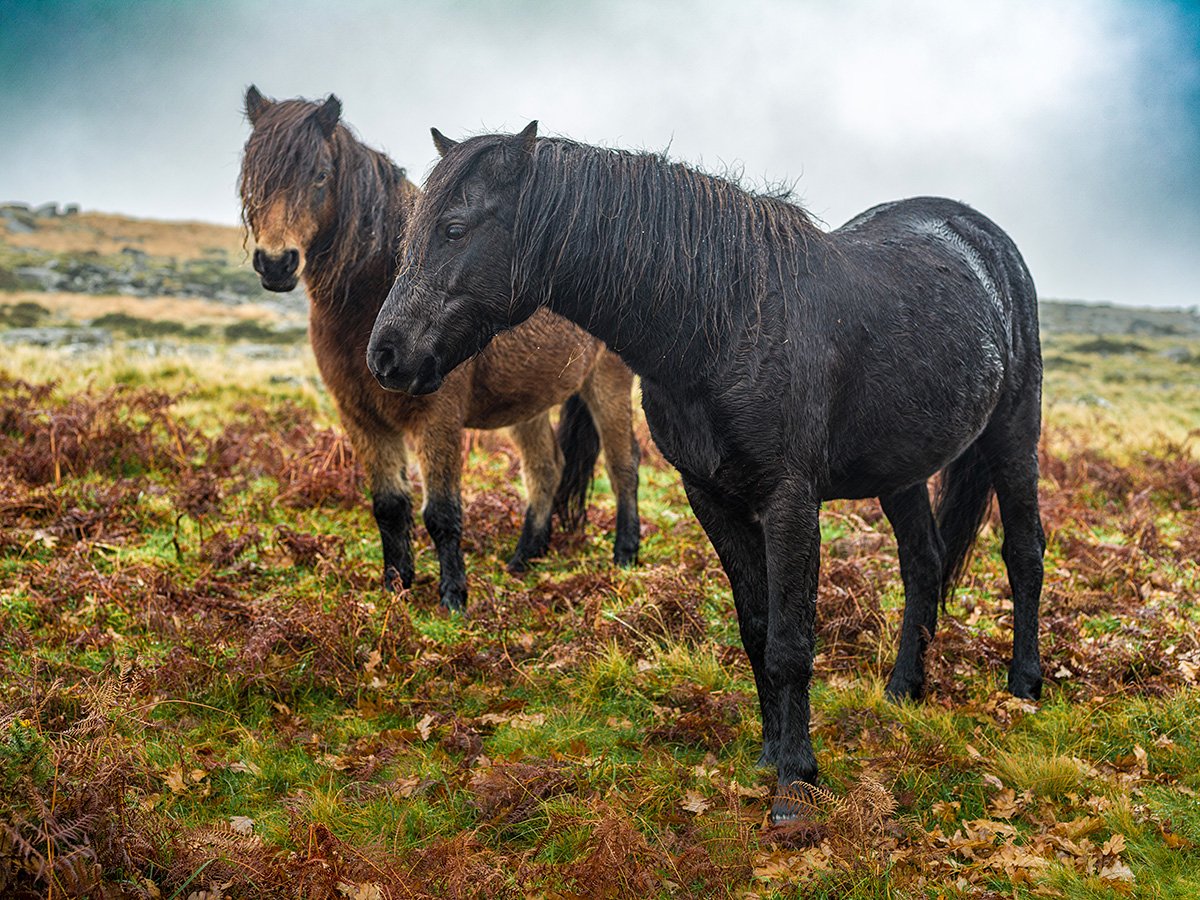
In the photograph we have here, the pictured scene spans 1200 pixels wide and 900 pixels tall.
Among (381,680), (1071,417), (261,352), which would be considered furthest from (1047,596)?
(261,352)

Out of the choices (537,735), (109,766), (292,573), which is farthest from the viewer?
(292,573)

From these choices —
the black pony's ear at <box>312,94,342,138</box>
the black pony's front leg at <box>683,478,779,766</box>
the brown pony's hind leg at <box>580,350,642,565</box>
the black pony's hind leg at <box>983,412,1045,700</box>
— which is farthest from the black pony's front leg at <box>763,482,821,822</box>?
the brown pony's hind leg at <box>580,350,642,565</box>

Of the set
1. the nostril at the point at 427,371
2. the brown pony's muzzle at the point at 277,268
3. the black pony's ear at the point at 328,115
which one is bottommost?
the nostril at the point at 427,371

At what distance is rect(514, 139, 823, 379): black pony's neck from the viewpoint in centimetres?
332

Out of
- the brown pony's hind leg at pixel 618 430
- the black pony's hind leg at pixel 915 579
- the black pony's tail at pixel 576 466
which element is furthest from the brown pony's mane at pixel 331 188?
the black pony's hind leg at pixel 915 579

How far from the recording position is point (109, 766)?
272 centimetres

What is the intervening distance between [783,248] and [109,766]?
2937mm

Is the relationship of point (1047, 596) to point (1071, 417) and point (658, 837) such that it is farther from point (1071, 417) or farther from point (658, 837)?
point (1071, 417)

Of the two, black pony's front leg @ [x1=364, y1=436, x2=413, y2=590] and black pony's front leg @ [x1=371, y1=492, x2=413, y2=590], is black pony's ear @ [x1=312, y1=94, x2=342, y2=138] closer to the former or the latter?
black pony's front leg @ [x1=364, y1=436, x2=413, y2=590]

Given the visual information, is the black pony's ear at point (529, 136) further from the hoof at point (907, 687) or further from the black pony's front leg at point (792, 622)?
Answer: the hoof at point (907, 687)

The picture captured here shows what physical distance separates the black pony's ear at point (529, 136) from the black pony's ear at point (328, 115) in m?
2.78

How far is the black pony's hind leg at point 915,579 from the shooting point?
473 cm

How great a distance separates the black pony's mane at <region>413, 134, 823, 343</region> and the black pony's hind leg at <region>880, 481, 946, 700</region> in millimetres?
1863

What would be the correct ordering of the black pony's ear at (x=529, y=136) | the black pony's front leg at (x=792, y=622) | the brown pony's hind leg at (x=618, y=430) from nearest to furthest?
1. the black pony's ear at (x=529, y=136)
2. the black pony's front leg at (x=792, y=622)
3. the brown pony's hind leg at (x=618, y=430)
